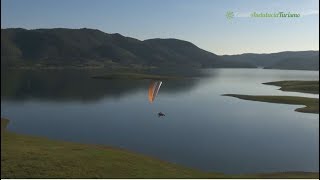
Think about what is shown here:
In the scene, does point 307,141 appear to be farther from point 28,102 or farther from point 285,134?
point 28,102

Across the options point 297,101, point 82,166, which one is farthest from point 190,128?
point 297,101

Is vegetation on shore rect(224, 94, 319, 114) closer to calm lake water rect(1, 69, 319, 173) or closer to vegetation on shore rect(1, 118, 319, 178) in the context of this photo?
calm lake water rect(1, 69, 319, 173)

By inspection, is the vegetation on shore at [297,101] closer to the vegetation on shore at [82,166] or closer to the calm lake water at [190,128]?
the calm lake water at [190,128]

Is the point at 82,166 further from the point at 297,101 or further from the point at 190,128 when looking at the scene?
the point at 297,101

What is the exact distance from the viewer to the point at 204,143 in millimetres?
53281

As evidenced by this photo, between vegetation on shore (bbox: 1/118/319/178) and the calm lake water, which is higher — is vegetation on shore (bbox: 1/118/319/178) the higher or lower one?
the higher one

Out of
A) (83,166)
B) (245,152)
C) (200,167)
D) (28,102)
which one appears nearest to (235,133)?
(245,152)

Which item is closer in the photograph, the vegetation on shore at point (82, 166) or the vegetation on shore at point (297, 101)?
the vegetation on shore at point (82, 166)

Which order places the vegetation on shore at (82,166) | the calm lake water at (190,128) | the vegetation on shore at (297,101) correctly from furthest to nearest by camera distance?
→ the vegetation on shore at (297,101)
the calm lake water at (190,128)
the vegetation on shore at (82,166)

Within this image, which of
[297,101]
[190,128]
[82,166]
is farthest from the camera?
[297,101]

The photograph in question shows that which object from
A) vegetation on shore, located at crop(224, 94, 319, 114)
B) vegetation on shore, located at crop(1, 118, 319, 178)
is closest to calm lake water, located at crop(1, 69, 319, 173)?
vegetation on shore, located at crop(224, 94, 319, 114)

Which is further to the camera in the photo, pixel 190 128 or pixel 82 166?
pixel 190 128

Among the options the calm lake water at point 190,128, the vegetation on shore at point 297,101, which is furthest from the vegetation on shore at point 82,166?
the vegetation on shore at point 297,101

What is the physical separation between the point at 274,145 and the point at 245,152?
6819 mm
